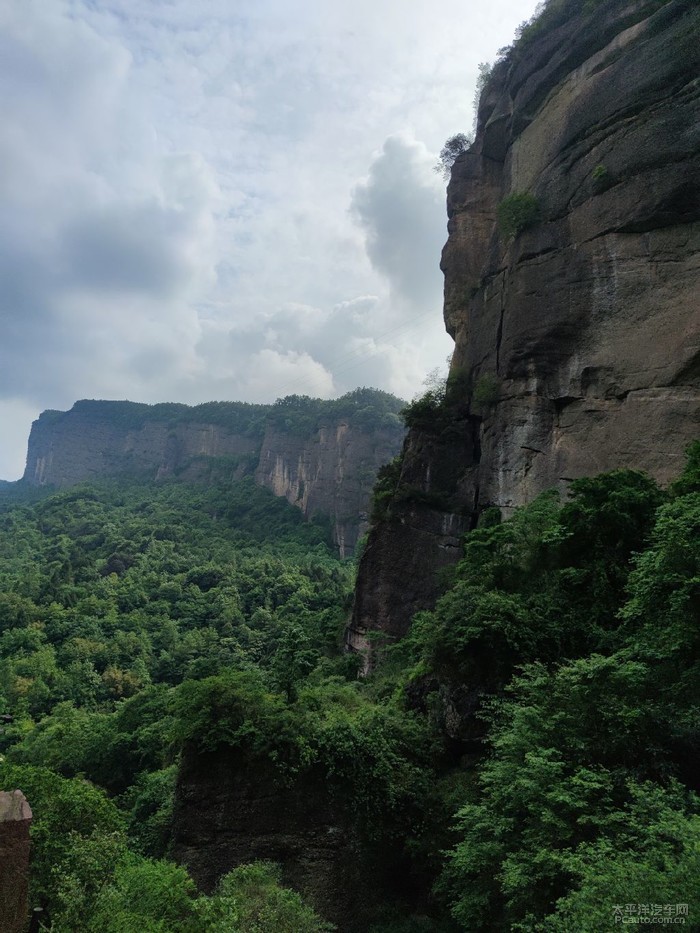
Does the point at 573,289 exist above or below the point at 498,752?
above

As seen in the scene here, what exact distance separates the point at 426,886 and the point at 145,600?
146 ft

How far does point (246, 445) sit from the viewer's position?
109 metres

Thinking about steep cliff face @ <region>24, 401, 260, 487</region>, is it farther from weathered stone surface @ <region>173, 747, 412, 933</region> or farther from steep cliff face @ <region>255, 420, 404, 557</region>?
weathered stone surface @ <region>173, 747, 412, 933</region>

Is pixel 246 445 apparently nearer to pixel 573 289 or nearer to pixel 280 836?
pixel 573 289

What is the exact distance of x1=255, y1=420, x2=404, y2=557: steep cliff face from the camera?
75.6m

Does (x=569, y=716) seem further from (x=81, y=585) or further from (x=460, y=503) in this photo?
(x=81, y=585)

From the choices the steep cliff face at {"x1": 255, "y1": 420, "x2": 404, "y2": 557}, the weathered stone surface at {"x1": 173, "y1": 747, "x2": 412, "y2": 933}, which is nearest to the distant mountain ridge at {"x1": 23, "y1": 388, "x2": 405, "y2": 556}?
the steep cliff face at {"x1": 255, "y1": 420, "x2": 404, "y2": 557}

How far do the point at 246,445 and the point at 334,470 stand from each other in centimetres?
3284

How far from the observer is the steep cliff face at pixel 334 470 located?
75.6m

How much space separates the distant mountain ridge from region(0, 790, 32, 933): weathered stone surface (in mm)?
64529

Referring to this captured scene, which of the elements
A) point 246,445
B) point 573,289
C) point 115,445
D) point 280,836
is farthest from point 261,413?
point 280,836

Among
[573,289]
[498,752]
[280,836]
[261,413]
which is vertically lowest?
[280,836]

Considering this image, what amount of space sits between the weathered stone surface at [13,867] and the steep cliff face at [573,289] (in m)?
14.4

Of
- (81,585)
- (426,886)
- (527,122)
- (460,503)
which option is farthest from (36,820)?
(81,585)
